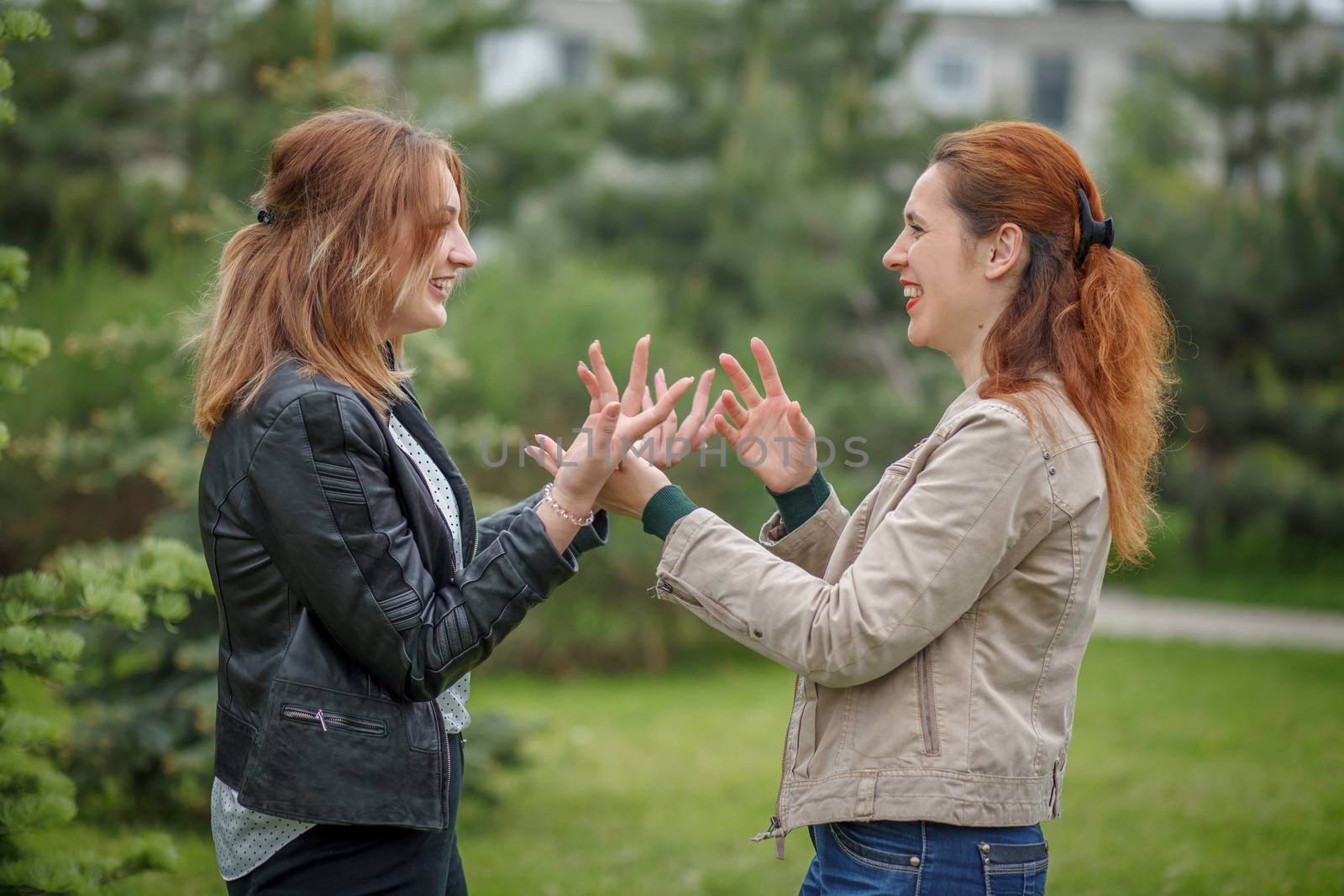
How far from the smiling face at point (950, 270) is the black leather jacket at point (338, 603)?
80 centimetres

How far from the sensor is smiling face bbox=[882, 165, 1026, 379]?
7.06 ft

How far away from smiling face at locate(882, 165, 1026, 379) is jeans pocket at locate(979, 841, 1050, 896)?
798 millimetres

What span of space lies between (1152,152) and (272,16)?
15.7 meters

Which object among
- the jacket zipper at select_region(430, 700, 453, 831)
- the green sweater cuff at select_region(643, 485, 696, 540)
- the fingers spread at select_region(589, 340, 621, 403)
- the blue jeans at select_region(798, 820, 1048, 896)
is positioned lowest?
the blue jeans at select_region(798, 820, 1048, 896)

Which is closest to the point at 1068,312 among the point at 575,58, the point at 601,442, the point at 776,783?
the point at 601,442

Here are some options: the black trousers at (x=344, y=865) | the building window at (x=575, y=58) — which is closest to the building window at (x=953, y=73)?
the building window at (x=575, y=58)

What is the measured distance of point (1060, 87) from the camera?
3072 cm

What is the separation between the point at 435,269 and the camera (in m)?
2.27

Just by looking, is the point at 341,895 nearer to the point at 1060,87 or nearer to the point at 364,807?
the point at 364,807

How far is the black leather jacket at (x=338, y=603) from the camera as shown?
193 cm

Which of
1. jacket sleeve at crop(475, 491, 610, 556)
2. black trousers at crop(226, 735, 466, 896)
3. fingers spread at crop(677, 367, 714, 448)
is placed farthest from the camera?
fingers spread at crop(677, 367, 714, 448)

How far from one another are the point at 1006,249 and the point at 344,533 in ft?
3.98

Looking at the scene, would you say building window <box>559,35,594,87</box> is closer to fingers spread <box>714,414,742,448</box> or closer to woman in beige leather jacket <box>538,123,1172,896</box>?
fingers spread <box>714,414,742,448</box>

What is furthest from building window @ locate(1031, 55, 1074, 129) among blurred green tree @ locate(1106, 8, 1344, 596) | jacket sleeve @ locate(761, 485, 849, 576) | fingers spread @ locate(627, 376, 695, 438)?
fingers spread @ locate(627, 376, 695, 438)
